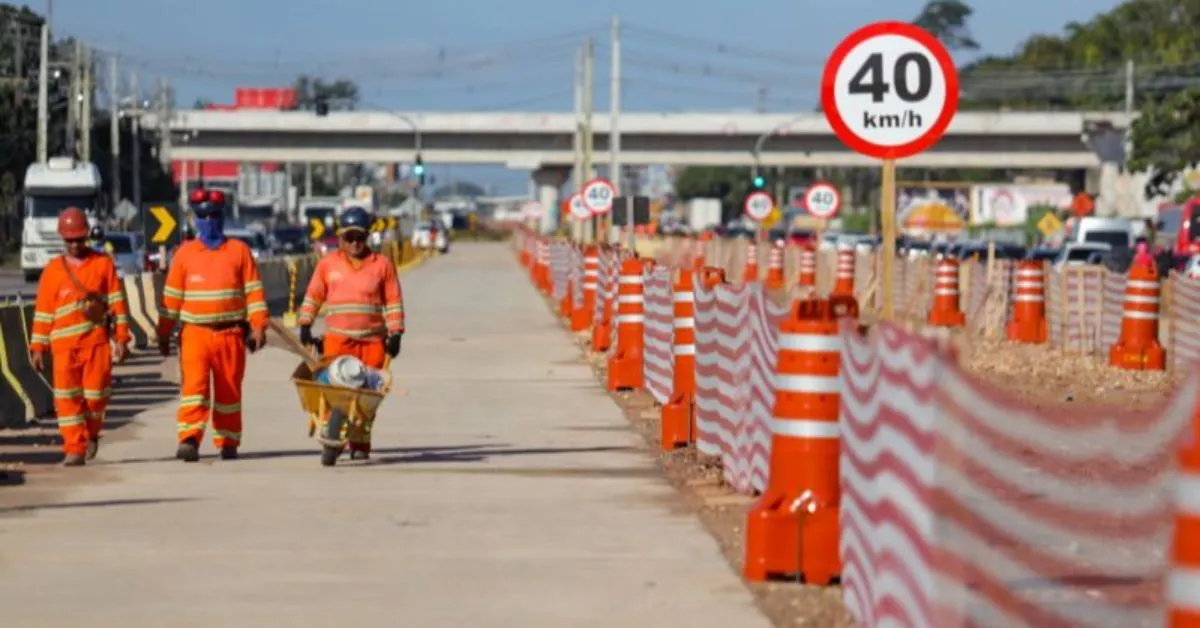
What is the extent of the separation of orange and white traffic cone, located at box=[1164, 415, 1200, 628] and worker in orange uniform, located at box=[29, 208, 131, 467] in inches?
425

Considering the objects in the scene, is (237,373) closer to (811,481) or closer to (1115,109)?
(811,481)

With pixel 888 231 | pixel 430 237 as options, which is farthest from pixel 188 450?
pixel 430 237

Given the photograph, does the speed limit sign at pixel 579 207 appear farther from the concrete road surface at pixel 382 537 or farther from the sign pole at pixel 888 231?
the sign pole at pixel 888 231

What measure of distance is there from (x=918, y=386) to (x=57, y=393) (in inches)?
330

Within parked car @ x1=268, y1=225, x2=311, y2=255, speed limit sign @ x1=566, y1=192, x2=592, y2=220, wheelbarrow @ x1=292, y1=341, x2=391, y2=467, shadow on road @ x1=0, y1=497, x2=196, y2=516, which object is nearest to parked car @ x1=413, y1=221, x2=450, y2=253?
parked car @ x1=268, y1=225, x2=311, y2=255

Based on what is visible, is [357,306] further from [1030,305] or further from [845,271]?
[845,271]

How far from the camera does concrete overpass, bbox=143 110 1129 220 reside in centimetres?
11638

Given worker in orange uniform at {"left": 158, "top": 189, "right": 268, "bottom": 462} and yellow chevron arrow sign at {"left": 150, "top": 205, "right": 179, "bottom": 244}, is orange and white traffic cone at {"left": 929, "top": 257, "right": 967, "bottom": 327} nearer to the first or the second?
yellow chevron arrow sign at {"left": 150, "top": 205, "right": 179, "bottom": 244}

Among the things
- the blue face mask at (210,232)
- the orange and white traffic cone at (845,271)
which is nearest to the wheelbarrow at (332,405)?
the blue face mask at (210,232)

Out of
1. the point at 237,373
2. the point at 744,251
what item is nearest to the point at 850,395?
the point at 237,373

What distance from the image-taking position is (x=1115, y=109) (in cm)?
13488

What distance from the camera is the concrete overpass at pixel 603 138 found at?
382ft

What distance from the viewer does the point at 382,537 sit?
38.3ft

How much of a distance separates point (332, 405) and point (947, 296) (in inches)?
974
